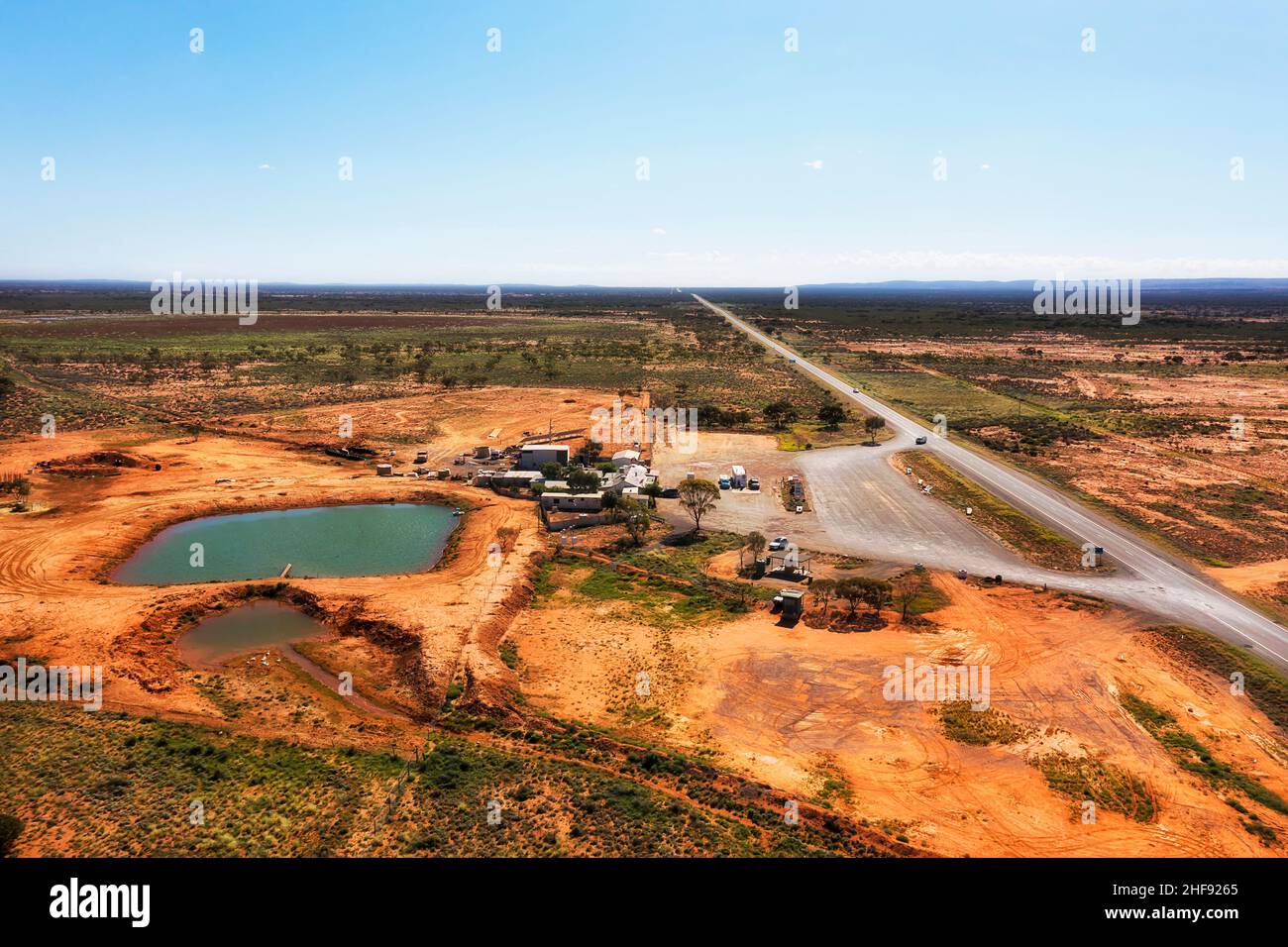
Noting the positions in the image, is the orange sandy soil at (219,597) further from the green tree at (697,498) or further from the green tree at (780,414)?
the green tree at (780,414)

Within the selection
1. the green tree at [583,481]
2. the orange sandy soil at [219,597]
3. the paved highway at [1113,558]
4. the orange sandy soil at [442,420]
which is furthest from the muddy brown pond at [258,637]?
the paved highway at [1113,558]

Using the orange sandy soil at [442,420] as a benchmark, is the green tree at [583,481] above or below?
below

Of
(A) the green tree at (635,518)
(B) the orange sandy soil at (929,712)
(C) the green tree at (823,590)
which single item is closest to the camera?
(B) the orange sandy soil at (929,712)

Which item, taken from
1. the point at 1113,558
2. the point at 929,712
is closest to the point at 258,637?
the point at 929,712

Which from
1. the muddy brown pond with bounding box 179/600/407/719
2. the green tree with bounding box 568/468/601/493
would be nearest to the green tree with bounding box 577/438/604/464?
the green tree with bounding box 568/468/601/493

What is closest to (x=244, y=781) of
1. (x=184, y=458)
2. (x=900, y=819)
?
(x=900, y=819)

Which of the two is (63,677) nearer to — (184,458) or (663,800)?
(663,800)

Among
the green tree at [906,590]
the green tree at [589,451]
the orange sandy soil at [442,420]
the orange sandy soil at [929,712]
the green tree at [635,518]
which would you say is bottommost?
the orange sandy soil at [929,712]

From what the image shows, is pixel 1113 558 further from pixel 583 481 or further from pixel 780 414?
pixel 780 414

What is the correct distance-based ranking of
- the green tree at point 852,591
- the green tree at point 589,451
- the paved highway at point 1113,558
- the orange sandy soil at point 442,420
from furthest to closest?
the orange sandy soil at point 442,420 < the green tree at point 589,451 < the green tree at point 852,591 < the paved highway at point 1113,558
